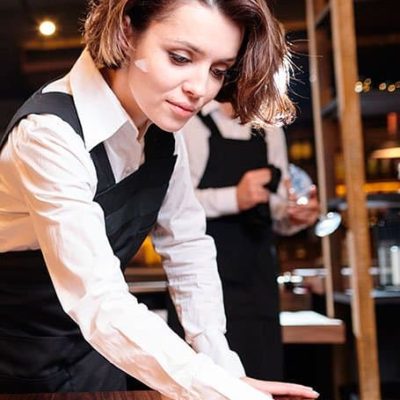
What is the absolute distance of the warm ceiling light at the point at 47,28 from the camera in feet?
13.2

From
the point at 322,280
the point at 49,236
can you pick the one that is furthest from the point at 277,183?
the point at 49,236

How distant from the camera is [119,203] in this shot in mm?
1136

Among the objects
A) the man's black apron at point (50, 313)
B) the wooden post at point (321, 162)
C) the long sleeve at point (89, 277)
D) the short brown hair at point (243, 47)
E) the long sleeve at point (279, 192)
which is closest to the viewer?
the long sleeve at point (89, 277)

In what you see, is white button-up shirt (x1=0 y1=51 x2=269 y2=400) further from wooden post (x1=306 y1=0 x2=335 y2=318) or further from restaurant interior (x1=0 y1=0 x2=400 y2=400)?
wooden post (x1=306 y1=0 x2=335 y2=318)

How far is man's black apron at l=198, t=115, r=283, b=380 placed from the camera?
2158 mm

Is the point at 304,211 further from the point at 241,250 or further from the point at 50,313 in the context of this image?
the point at 50,313

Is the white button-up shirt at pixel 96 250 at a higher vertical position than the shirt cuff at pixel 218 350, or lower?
higher

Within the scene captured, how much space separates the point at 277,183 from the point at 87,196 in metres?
1.30

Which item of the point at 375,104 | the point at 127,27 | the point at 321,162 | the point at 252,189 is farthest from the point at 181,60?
the point at 321,162

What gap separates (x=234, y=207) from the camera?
2.13 m

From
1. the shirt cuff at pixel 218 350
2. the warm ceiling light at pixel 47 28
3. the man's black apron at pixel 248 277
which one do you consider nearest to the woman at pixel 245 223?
the man's black apron at pixel 248 277

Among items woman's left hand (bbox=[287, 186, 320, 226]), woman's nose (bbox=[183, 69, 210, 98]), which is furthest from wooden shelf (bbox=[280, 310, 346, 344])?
woman's nose (bbox=[183, 69, 210, 98])

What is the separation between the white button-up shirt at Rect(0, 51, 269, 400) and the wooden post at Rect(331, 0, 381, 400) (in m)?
1.24

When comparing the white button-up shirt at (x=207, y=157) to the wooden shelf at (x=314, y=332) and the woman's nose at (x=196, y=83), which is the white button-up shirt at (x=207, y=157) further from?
the woman's nose at (x=196, y=83)
